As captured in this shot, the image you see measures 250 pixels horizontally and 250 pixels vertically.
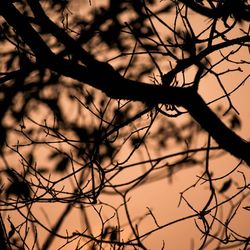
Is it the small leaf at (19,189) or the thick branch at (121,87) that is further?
the small leaf at (19,189)

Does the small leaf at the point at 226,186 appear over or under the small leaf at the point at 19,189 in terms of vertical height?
under

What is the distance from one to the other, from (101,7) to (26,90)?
3.98 ft

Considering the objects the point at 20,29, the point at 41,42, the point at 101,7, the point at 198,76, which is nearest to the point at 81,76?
the point at 41,42

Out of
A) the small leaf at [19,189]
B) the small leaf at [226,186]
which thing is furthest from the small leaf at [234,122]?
the small leaf at [19,189]

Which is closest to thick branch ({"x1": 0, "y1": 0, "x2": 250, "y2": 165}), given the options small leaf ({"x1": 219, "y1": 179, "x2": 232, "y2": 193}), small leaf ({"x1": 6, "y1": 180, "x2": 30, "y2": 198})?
small leaf ({"x1": 219, "y1": 179, "x2": 232, "y2": 193})

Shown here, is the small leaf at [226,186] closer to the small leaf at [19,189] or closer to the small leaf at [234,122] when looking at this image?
the small leaf at [234,122]

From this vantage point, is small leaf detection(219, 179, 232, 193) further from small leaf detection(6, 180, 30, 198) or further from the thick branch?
small leaf detection(6, 180, 30, 198)

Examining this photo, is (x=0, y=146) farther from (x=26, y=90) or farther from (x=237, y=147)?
(x=237, y=147)

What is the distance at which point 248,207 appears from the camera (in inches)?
106

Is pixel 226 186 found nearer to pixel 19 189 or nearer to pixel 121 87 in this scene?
pixel 121 87

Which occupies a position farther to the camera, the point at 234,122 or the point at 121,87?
the point at 234,122

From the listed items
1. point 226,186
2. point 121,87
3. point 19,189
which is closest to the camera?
point 121,87

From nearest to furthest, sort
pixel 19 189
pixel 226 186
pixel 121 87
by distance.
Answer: pixel 121 87 < pixel 226 186 < pixel 19 189

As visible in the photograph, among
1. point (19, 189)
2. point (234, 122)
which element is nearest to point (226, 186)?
point (234, 122)
